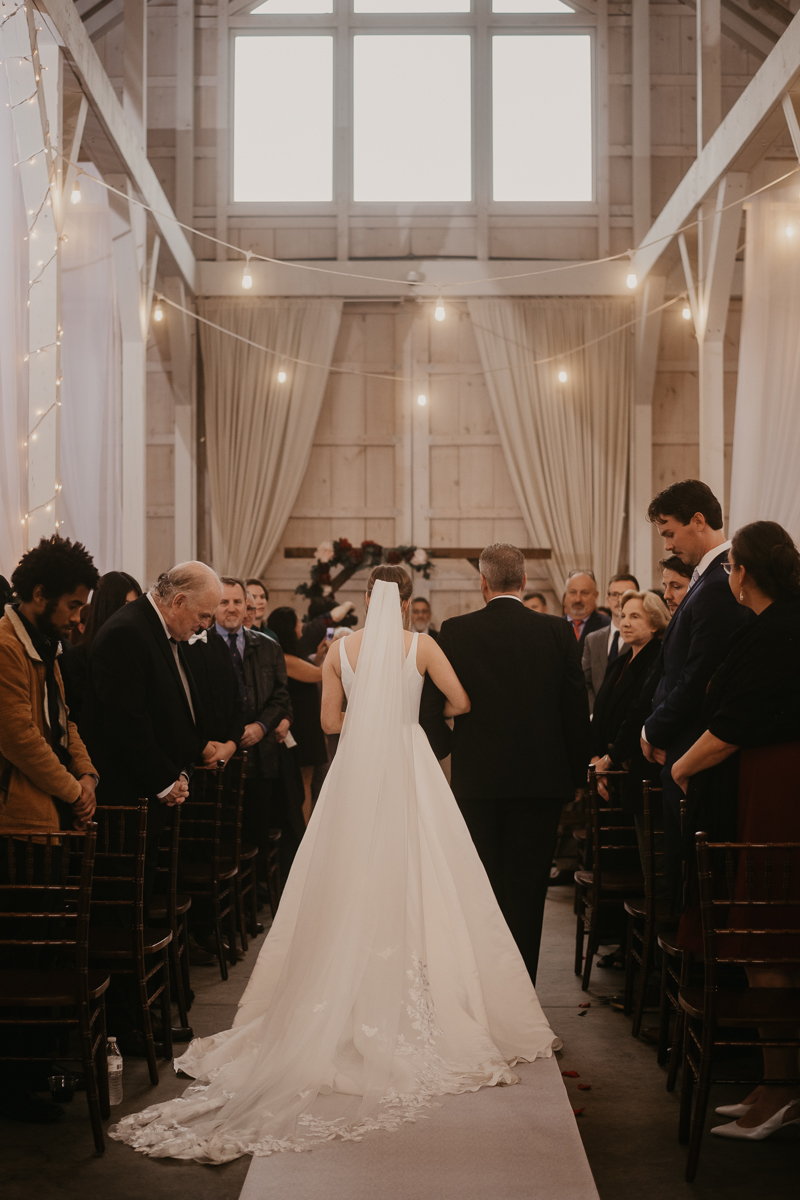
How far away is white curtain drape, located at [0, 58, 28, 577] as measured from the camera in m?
4.64

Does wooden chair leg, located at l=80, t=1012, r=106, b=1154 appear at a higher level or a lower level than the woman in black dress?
lower

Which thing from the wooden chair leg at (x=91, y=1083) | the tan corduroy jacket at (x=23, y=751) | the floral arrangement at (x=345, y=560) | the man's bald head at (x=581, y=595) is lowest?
the wooden chair leg at (x=91, y=1083)

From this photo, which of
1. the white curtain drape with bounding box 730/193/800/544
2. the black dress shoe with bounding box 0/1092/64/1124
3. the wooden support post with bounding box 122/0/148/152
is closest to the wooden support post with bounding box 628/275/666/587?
the white curtain drape with bounding box 730/193/800/544

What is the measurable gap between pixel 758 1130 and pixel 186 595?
8.14 feet

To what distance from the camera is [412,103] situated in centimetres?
1025

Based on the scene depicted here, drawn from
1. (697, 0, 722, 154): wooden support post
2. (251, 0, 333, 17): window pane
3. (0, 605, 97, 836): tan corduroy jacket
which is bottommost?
(0, 605, 97, 836): tan corduroy jacket

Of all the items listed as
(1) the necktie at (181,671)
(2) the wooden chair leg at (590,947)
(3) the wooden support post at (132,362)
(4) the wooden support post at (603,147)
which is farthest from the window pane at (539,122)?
(2) the wooden chair leg at (590,947)

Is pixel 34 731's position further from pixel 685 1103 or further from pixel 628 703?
pixel 628 703

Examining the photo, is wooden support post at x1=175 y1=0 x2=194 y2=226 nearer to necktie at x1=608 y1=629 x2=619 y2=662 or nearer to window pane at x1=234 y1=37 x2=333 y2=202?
window pane at x1=234 y1=37 x2=333 y2=202

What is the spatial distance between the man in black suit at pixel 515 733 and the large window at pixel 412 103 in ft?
24.4

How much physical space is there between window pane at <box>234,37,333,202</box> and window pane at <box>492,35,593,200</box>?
165 centimetres

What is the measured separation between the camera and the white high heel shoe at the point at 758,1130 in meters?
2.96

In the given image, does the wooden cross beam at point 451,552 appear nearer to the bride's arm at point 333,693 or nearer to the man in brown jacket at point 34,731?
the bride's arm at point 333,693

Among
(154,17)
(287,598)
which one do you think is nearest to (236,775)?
(287,598)
